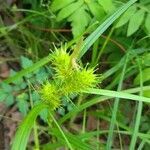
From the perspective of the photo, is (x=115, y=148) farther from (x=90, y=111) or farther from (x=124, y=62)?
(x=124, y=62)

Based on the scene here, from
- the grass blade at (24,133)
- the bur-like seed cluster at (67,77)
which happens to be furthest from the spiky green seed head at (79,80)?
the grass blade at (24,133)

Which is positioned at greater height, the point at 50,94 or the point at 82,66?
the point at 82,66

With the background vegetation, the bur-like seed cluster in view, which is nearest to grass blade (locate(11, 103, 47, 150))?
the background vegetation

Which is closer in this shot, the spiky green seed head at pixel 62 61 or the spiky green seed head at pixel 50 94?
the spiky green seed head at pixel 62 61

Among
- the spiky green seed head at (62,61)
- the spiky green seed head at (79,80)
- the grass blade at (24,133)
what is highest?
the spiky green seed head at (62,61)

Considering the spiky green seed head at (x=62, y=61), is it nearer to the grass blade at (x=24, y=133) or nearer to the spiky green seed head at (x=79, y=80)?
the spiky green seed head at (x=79, y=80)

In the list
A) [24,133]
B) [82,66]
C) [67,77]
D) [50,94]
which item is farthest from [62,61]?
[82,66]

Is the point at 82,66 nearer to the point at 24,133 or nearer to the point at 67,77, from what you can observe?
the point at 24,133

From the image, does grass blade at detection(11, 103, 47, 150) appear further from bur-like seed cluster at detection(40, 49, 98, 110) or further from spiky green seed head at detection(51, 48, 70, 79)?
spiky green seed head at detection(51, 48, 70, 79)
